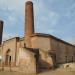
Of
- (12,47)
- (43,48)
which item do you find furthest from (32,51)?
(12,47)

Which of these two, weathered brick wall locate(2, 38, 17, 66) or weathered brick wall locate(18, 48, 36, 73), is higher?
weathered brick wall locate(2, 38, 17, 66)

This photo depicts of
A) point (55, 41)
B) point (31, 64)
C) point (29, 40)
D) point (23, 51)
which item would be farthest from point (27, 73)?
point (55, 41)

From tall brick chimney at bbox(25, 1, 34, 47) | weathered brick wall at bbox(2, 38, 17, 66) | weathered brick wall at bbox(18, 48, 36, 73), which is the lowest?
weathered brick wall at bbox(18, 48, 36, 73)

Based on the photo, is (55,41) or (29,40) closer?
(29,40)

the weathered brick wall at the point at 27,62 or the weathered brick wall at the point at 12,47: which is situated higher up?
the weathered brick wall at the point at 12,47

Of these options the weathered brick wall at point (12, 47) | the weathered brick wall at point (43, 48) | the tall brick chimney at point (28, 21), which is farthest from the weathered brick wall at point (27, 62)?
the weathered brick wall at point (12, 47)

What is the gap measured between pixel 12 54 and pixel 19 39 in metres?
3.07

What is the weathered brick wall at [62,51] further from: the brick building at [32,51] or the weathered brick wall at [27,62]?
the weathered brick wall at [27,62]

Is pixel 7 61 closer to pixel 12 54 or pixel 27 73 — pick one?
pixel 12 54

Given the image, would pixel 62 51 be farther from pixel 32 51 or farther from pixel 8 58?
pixel 8 58

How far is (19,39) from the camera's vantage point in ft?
99.0

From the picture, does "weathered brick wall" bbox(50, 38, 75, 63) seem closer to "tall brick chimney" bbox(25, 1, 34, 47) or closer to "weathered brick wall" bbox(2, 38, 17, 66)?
"tall brick chimney" bbox(25, 1, 34, 47)

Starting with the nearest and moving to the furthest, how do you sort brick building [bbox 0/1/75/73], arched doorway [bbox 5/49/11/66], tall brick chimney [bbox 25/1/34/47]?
brick building [bbox 0/1/75/73]
tall brick chimney [bbox 25/1/34/47]
arched doorway [bbox 5/49/11/66]

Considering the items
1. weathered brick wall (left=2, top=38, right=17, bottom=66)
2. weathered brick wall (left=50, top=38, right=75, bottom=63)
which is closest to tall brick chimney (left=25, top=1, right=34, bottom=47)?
weathered brick wall (left=50, top=38, right=75, bottom=63)
